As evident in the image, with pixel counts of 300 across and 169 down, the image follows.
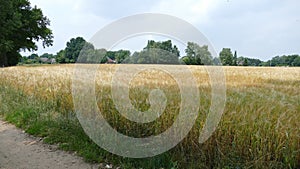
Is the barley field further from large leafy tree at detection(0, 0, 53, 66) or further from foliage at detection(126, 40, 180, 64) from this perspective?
large leafy tree at detection(0, 0, 53, 66)

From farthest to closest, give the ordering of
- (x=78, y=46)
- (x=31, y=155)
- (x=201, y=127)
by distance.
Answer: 1. (x=78, y=46)
2. (x=31, y=155)
3. (x=201, y=127)

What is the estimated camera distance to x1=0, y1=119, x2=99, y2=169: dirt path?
11.3 feet

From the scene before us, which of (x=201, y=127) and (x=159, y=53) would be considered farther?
(x=159, y=53)

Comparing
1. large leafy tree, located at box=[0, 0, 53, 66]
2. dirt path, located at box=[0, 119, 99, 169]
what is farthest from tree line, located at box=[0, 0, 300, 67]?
dirt path, located at box=[0, 119, 99, 169]

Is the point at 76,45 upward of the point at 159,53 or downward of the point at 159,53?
upward

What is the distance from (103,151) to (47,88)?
3520 mm

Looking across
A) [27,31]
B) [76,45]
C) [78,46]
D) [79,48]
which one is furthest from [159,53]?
[27,31]

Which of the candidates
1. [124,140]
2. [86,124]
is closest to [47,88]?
[86,124]

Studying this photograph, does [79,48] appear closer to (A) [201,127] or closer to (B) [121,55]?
(B) [121,55]

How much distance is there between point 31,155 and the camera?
3.80 metres

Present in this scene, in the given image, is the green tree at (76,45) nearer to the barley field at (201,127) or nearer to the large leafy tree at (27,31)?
the barley field at (201,127)

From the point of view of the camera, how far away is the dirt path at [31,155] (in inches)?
136

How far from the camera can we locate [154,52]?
5.42 meters

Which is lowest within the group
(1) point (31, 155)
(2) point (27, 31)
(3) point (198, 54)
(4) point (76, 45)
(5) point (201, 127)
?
(1) point (31, 155)
